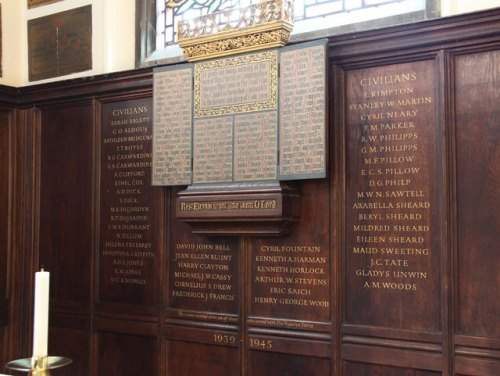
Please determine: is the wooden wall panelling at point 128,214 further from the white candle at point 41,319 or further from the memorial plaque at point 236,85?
the white candle at point 41,319

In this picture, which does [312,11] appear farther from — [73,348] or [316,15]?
[73,348]

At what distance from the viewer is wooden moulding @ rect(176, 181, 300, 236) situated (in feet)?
13.7

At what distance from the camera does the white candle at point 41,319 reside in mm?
2191

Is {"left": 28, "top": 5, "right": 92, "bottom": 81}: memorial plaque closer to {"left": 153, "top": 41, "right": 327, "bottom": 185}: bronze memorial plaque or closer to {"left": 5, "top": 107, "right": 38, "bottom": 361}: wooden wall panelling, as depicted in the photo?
{"left": 5, "top": 107, "right": 38, "bottom": 361}: wooden wall panelling

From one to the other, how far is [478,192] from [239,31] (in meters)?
1.75

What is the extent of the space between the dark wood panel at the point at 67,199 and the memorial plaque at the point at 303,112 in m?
1.77

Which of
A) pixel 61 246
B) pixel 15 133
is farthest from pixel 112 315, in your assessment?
pixel 15 133

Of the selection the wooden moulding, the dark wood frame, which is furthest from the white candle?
the dark wood frame

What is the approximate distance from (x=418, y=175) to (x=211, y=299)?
162 centimetres

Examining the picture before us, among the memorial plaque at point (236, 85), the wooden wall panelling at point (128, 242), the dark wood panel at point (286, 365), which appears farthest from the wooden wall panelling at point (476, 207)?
the wooden wall panelling at point (128, 242)

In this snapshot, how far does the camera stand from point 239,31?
4.37 m

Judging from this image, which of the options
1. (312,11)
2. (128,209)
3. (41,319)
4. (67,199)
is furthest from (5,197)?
(41,319)

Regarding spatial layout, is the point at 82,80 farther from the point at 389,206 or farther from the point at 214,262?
the point at 389,206

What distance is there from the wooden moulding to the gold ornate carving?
866mm
